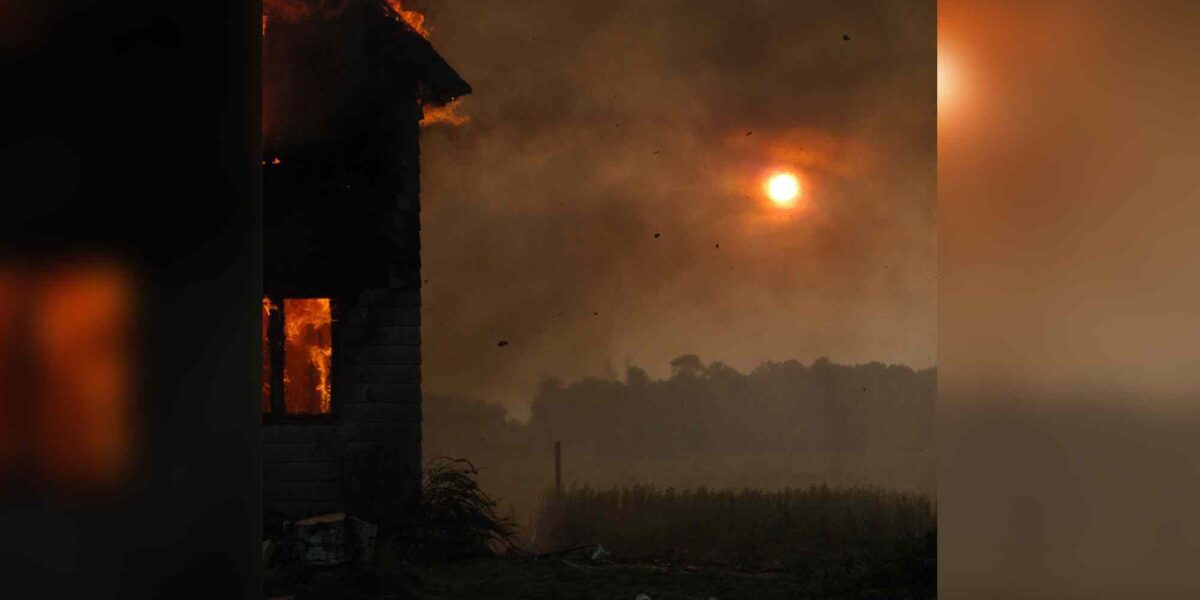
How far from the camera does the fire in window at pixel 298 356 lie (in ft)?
22.2

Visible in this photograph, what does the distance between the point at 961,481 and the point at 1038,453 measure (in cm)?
19

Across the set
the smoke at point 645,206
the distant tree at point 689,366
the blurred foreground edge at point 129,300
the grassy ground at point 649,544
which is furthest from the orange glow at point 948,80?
the distant tree at point 689,366

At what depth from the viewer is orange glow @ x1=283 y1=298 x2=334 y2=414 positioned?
6781mm

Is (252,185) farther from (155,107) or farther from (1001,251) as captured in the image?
(1001,251)

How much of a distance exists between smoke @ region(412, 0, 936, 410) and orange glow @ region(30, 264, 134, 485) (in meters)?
5.10

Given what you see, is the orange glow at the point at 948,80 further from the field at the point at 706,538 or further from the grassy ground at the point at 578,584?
the field at the point at 706,538

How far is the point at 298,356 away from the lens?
6891 millimetres

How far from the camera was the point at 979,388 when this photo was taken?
2248mm

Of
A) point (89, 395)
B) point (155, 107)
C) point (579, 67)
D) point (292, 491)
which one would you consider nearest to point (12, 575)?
Result: point (89, 395)

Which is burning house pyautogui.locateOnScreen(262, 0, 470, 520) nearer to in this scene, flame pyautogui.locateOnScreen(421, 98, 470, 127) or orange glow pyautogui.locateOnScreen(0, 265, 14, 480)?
flame pyautogui.locateOnScreen(421, 98, 470, 127)

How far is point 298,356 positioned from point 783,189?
3.15 metres

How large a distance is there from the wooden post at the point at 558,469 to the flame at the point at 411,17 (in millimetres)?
2628

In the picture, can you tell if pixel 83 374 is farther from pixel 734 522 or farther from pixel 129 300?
pixel 734 522

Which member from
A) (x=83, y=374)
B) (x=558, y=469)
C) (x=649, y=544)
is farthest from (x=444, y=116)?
(x=83, y=374)
